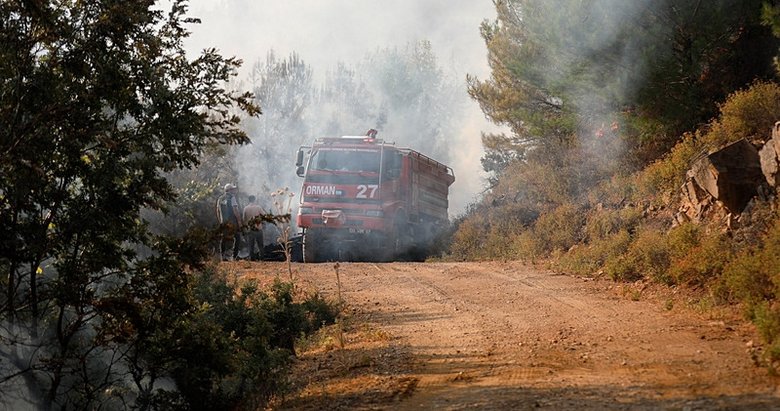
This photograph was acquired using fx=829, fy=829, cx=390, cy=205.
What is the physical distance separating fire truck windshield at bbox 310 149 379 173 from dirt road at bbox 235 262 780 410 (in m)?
8.71

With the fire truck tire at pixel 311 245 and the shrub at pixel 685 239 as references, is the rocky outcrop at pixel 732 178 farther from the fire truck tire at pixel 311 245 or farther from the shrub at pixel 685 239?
the fire truck tire at pixel 311 245

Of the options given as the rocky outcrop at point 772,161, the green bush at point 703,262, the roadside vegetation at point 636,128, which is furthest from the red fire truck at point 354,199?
the rocky outcrop at point 772,161

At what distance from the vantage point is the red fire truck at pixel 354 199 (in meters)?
21.5

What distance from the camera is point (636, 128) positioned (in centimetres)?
1755

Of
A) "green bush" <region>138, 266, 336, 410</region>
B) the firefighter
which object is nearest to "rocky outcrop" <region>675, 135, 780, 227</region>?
"green bush" <region>138, 266, 336, 410</region>

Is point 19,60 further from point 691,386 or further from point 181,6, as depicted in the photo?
point 691,386

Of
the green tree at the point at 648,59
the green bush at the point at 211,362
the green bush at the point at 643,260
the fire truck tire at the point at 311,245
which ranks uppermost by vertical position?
the green tree at the point at 648,59

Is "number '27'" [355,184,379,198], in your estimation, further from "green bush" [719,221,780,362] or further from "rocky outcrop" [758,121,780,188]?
"green bush" [719,221,780,362]

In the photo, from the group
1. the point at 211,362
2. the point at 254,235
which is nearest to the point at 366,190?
the point at 254,235

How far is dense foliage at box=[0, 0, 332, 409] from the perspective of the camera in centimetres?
613

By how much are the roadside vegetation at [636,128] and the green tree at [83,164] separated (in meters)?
5.77

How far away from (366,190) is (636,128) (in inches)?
283

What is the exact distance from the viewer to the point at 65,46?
252 inches

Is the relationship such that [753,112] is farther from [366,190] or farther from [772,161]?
[366,190]
